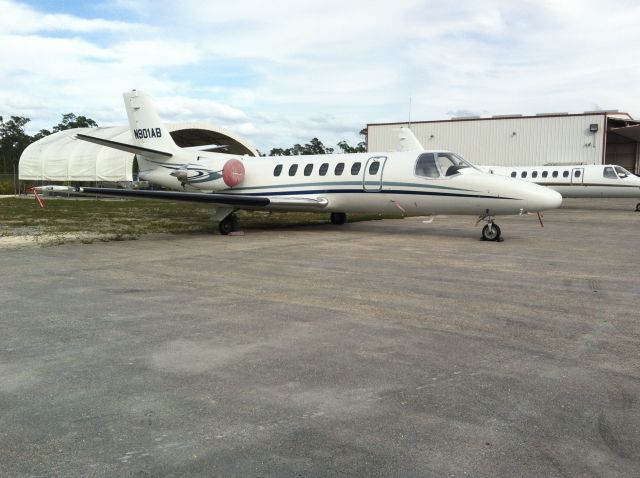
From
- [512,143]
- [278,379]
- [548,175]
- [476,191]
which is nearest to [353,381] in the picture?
[278,379]

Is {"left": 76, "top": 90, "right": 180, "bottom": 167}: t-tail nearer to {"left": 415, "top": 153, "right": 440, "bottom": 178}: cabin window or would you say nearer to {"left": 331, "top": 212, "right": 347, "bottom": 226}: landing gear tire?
{"left": 331, "top": 212, "right": 347, "bottom": 226}: landing gear tire

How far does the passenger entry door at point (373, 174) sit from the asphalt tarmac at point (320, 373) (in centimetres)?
627

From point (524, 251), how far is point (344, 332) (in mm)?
7394

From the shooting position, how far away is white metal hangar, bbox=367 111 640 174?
38344 mm

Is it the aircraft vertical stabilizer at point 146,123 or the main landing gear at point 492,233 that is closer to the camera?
the main landing gear at point 492,233

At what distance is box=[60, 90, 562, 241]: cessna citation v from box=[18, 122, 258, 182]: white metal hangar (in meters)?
23.1

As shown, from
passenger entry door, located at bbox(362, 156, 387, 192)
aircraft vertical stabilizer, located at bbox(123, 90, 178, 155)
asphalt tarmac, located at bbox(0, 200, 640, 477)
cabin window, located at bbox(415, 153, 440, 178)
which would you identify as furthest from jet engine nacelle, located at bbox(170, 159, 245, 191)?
asphalt tarmac, located at bbox(0, 200, 640, 477)

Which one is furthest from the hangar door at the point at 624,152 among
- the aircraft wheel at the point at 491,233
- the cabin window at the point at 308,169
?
the aircraft wheel at the point at 491,233

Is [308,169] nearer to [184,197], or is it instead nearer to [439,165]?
[184,197]

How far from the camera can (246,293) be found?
23.6ft

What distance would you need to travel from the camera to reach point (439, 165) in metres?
13.6

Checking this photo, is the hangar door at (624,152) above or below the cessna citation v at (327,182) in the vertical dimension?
above

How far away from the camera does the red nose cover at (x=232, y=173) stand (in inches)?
677

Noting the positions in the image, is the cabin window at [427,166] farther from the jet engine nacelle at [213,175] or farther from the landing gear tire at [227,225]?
the jet engine nacelle at [213,175]
